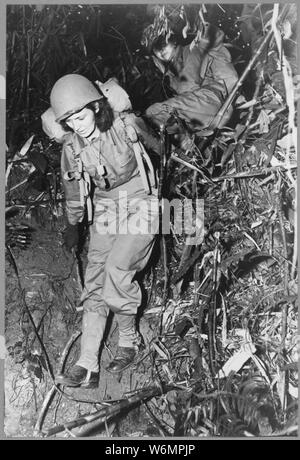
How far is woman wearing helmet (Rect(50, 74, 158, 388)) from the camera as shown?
2309 millimetres

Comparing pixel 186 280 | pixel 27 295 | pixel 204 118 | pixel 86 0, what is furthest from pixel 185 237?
pixel 86 0

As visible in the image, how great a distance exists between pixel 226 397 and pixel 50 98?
44.3 inches

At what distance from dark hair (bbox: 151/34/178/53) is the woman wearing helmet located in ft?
1.02

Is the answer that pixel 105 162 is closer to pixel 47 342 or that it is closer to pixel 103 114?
pixel 103 114

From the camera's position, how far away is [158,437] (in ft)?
7.56

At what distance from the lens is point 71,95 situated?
2215 mm

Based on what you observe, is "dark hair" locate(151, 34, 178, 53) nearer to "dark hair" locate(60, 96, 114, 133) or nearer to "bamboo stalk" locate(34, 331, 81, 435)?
"dark hair" locate(60, 96, 114, 133)

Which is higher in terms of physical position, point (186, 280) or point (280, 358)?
point (186, 280)

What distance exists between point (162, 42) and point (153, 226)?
65 centimetres

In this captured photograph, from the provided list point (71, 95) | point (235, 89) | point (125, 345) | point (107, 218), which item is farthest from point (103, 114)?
point (125, 345)

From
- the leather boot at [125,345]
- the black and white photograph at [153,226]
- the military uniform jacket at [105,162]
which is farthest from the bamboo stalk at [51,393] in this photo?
the military uniform jacket at [105,162]

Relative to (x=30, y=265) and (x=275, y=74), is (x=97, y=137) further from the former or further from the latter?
(x=275, y=74)

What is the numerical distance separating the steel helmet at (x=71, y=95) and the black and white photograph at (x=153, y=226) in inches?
4.3

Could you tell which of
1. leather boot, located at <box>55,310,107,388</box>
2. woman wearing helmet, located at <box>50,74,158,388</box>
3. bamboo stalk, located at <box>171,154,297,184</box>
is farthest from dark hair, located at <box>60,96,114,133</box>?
leather boot, located at <box>55,310,107,388</box>
